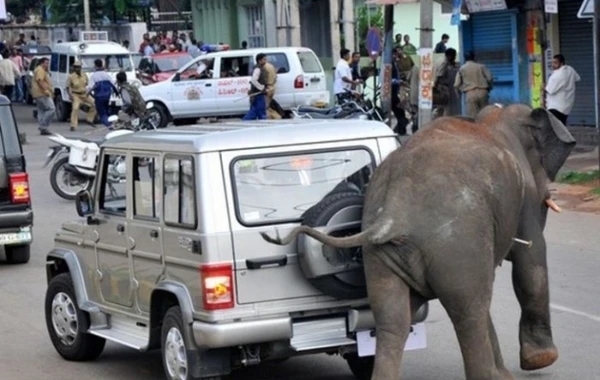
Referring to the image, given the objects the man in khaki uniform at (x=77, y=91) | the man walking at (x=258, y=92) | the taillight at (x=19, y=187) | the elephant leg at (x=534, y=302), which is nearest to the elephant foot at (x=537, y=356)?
the elephant leg at (x=534, y=302)

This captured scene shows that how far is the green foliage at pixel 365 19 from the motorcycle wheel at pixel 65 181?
88.6ft

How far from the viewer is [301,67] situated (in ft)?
99.6

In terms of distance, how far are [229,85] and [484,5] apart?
8.27 meters

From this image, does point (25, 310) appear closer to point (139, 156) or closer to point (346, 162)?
point (139, 156)

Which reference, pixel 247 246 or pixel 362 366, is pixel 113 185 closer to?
pixel 247 246

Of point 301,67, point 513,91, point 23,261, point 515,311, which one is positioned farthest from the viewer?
point 301,67

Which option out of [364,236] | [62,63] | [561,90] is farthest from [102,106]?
[364,236]

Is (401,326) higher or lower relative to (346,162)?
lower

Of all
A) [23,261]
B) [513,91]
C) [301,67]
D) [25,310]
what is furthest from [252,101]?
[25,310]

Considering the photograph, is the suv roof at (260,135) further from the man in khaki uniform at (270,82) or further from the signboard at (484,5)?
the man in khaki uniform at (270,82)

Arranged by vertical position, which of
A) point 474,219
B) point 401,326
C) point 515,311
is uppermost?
point 474,219

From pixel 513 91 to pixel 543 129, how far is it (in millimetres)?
15703

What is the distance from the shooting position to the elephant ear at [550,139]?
8.25 metres

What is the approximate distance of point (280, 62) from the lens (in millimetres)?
30422
